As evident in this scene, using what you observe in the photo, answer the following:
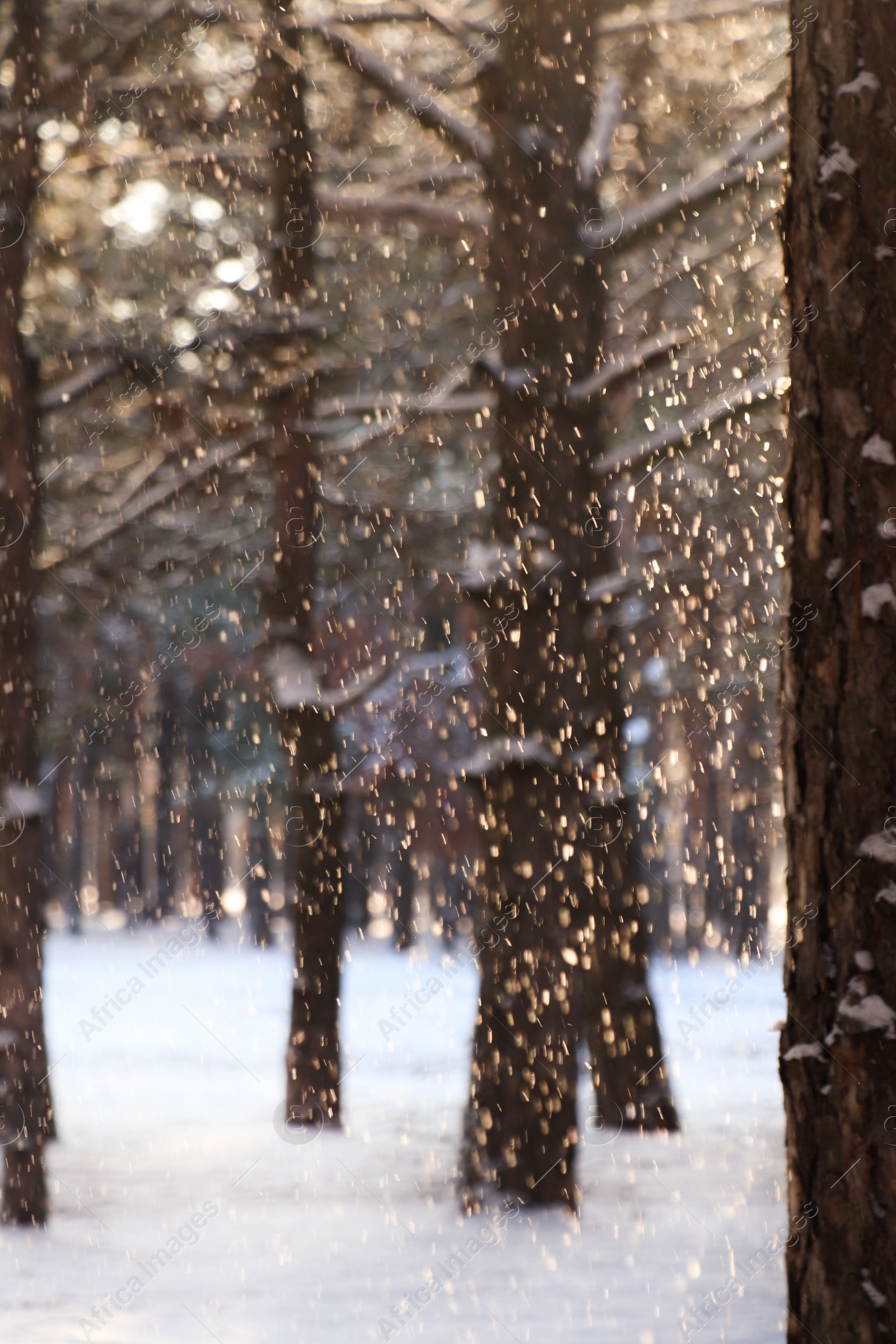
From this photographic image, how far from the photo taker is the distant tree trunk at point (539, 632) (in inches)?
300

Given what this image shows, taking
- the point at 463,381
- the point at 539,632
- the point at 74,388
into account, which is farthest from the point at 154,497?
the point at 539,632

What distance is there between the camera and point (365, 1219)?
7.71 metres

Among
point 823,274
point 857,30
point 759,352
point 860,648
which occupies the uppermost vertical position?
point 759,352

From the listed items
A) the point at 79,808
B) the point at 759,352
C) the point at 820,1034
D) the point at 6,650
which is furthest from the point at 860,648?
the point at 79,808

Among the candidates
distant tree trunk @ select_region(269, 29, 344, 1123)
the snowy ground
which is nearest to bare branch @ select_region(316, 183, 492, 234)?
distant tree trunk @ select_region(269, 29, 344, 1123)

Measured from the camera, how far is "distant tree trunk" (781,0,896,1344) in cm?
345

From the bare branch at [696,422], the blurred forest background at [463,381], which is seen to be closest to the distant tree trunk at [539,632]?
the blurred forest background at [463,381]

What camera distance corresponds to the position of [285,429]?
33.9ft

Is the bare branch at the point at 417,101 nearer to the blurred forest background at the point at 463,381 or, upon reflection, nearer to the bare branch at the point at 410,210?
the blurred forest background at the point at 463,381

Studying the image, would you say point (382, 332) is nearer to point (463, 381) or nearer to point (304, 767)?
point (463, 381)

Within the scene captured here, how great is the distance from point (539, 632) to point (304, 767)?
10.5 ft

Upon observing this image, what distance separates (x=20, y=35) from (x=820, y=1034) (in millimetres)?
7919

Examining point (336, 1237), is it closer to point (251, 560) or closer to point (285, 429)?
point (285, 429)

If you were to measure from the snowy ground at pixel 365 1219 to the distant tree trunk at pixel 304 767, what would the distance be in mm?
560
